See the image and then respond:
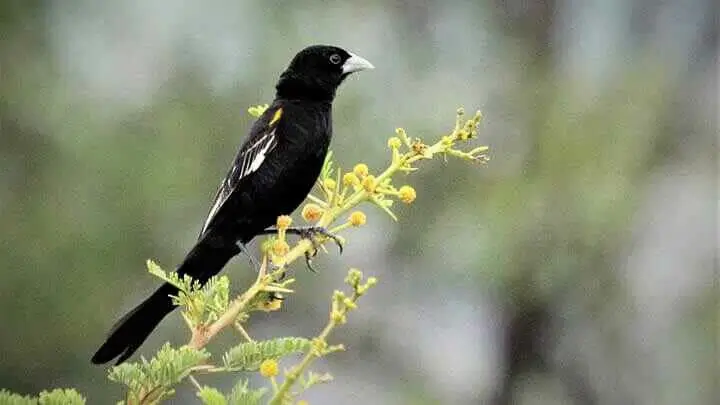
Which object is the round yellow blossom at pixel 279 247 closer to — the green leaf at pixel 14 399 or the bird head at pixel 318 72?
the green leaf at pixel 14 399

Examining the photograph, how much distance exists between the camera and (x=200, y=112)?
4.80ft

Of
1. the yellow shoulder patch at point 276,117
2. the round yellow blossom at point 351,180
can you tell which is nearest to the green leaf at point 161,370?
the round yellow blossom at point 351,180

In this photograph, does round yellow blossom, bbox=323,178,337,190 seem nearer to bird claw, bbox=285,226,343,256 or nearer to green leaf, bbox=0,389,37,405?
bird claw, bbox=285,226,343,256

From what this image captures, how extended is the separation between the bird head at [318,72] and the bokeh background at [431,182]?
1.35 ft

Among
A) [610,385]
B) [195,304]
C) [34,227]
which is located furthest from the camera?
[610,385]

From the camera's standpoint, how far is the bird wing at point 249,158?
93cm

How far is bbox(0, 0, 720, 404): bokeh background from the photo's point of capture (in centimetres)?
140

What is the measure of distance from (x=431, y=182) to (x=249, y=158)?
0.70m

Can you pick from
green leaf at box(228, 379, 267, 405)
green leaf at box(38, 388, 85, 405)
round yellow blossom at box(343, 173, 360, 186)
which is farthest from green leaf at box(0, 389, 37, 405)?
round yellow blossom at box(343, 173, 360, 186)

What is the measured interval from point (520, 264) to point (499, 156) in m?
0.19

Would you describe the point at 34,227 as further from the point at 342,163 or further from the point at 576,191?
the point at 576,191

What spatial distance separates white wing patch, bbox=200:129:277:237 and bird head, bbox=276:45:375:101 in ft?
0.29

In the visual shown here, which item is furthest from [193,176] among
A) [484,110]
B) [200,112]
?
[484,110]

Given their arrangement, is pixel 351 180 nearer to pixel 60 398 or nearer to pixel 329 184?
pixel 329 184
